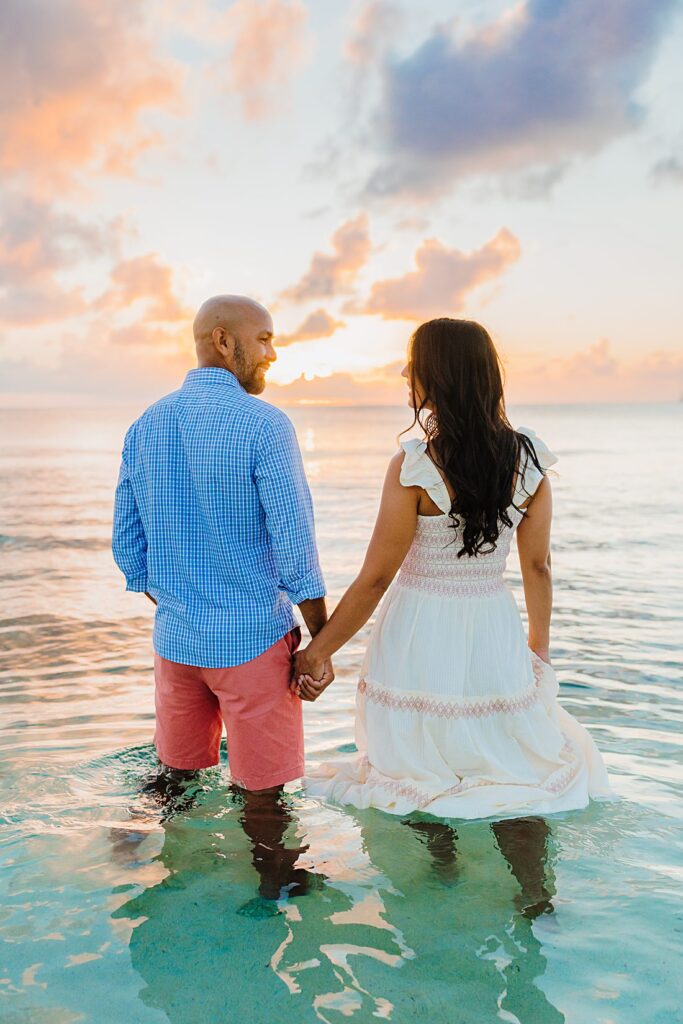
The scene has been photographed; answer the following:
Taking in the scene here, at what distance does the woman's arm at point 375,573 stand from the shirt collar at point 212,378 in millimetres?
688

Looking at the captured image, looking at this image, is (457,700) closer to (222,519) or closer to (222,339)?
(222,519)

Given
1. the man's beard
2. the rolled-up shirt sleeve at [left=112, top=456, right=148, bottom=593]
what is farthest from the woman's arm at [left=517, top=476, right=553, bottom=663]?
the rolled-up shirt sleeve at [left=112, top=456, right=148, bottom=593]

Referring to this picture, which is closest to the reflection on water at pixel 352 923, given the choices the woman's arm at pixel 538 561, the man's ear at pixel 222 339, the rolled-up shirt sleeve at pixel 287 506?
the woman's arm at pixel 538 561

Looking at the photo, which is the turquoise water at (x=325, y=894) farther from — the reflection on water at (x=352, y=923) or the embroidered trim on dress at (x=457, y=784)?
the embroidered trim on dress at (x=457, y=784)

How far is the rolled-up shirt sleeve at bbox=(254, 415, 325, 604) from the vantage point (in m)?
3.00

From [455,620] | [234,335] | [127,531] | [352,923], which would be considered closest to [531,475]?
[455,620]

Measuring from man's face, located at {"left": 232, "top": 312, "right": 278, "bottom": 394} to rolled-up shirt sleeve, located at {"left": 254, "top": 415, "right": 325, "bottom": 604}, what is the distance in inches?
13.7

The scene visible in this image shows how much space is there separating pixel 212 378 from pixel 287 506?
59 cm

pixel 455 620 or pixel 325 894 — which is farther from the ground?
pixel 455 620

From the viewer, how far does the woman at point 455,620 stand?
120 inches

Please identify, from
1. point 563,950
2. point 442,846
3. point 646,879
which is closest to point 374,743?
point 442,846

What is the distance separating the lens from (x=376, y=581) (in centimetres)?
320

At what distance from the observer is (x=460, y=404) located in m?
3.03

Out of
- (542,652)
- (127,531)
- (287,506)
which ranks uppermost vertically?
(287,506)
